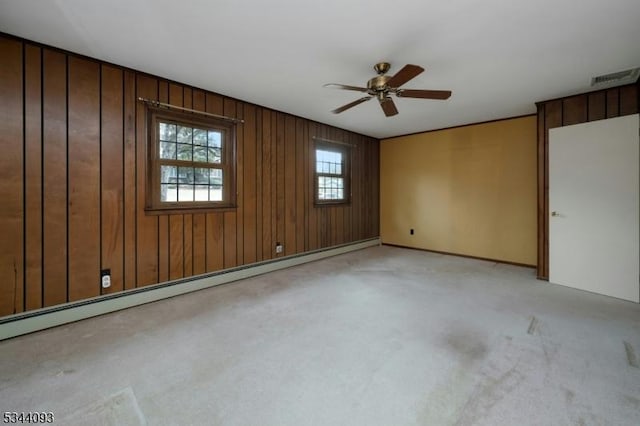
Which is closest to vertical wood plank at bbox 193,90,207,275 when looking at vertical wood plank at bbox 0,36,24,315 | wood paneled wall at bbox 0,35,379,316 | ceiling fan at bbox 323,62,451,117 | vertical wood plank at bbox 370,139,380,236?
wood paneled wall at bbox 0,35,379,316

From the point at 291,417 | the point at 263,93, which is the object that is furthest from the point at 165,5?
the point at 291,417

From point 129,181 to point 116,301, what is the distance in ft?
4.19

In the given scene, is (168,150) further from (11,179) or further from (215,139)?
(11,179)

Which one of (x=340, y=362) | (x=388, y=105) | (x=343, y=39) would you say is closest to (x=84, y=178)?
(x=343, y=39)

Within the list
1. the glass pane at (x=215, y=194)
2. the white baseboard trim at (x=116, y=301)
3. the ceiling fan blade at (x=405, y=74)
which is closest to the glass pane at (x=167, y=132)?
the glass pane at (x=215, y=194)

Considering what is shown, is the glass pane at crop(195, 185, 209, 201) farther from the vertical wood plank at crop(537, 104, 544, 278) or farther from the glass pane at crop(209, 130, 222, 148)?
the vertical wood plank at crop(537, 104, 544, 278)

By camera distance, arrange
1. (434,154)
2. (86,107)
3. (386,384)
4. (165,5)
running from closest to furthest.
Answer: (386,384)
(165,5)
(86,107)
(434,154)

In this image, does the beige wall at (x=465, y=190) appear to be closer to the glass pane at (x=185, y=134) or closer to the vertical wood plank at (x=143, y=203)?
the glass pane at (x=185, y=134)

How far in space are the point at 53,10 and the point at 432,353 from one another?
383 centimetres

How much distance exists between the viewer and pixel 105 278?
9.23ft

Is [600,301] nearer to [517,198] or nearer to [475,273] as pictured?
[475,273]

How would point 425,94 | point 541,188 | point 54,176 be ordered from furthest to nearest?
point 541,188, point 425,94, point 54,176

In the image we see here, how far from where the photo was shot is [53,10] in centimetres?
203

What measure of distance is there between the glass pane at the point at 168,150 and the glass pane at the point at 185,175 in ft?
0.56
